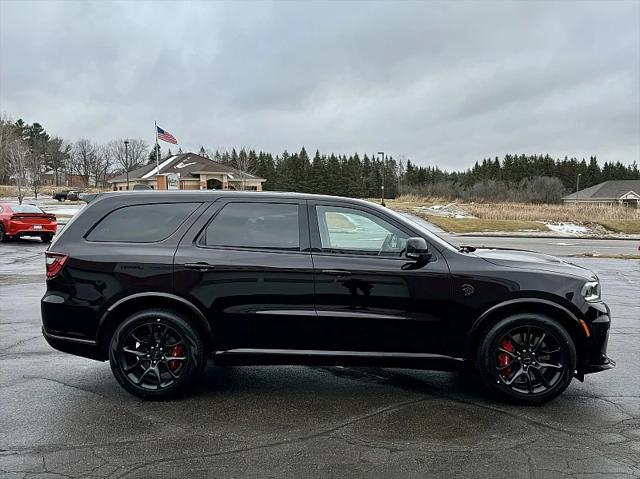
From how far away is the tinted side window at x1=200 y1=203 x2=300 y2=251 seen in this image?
438 cm

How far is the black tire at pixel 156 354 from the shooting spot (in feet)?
14.0

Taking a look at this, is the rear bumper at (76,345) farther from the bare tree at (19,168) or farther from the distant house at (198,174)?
the distant house at (198,174)

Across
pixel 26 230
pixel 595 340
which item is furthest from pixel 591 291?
pixel 26 230

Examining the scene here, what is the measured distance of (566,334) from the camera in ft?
13.7

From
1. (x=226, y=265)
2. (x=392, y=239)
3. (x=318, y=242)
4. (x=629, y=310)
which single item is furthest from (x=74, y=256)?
(x=629, y=310)

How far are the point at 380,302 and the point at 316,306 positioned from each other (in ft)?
1.79

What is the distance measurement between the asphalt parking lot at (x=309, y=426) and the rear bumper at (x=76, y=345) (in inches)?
15.1

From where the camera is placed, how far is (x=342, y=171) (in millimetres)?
100125

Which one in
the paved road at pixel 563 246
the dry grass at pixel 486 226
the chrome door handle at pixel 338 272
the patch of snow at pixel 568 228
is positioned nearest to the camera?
the chrome door handle at pixel 338 272

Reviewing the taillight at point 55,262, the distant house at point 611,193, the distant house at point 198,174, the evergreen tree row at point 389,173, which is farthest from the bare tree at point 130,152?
the taillight at point 55,262

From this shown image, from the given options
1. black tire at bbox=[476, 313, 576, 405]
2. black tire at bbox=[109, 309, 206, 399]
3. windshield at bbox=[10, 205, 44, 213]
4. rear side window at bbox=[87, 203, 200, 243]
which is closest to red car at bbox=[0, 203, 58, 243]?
windshield at bbox=[10, 205, 44, 213]

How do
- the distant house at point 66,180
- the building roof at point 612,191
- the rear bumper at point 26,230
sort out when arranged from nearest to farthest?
the rear bumper at point 26,230 < the building roof at point 612,191 < the distant house at point 66,180

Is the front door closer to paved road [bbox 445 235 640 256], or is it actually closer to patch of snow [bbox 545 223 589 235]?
paved road [bbox 445 235 640 256]

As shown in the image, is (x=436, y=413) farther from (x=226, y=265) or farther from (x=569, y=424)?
(x=226, y=265)
